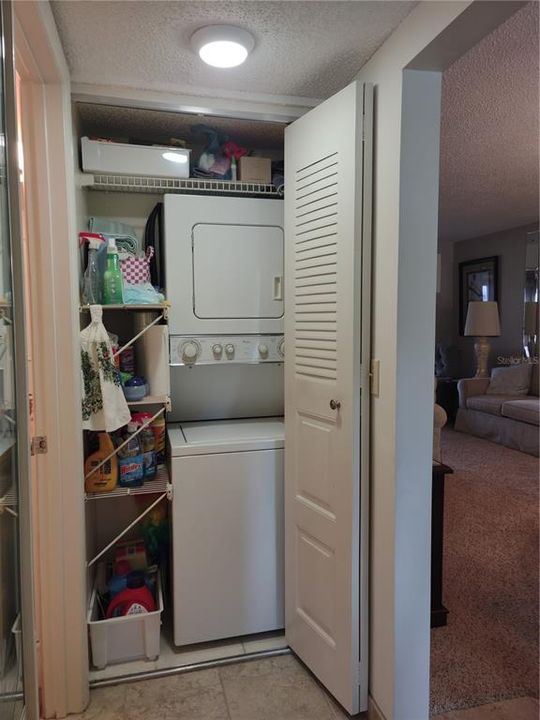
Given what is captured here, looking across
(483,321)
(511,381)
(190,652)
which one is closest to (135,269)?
(190,652)

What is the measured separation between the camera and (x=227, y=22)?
1.38 m

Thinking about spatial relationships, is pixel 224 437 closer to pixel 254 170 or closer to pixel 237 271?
pixel 237 271

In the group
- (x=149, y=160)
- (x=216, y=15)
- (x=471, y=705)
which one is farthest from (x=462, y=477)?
(x=216, y=15)

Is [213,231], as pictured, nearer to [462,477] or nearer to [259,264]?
[259,264]

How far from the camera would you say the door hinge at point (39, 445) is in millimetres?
1651

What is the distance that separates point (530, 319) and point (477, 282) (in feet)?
3.30

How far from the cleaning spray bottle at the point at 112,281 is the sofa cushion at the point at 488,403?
172 inches

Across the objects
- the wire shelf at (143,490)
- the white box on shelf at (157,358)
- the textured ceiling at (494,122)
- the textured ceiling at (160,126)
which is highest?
the textured ceiling at (494,122)

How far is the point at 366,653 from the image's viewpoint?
5.40 feet

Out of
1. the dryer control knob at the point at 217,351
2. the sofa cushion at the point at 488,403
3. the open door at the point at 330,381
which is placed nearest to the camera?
the open door at the point at 330,381

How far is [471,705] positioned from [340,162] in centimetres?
190

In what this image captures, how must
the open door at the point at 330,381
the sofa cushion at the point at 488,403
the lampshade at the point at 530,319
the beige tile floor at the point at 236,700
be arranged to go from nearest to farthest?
1. the open door at the point at 330,381
2. the beige tile floor at the point at 236,700
3. the sofa cushion at the point at 488,403
4. the lampshade at the point at 530,319

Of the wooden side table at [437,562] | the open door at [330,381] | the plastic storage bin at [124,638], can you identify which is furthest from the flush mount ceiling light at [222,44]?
the plastic storage bin at [124,638]

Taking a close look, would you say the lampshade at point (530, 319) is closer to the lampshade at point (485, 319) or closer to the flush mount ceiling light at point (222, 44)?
the lampshade at point (485, 319)
